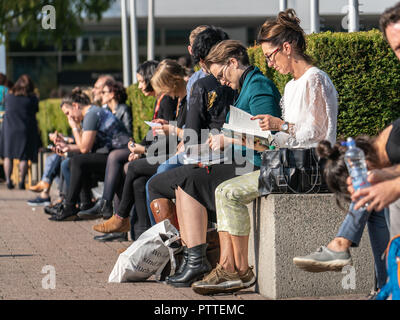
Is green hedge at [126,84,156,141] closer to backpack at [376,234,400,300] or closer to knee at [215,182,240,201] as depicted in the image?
knee at [215,182,240,201]

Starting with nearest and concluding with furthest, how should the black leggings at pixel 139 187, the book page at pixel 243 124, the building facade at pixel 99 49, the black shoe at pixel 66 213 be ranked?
the book page at pixel 243 124, the black leggings at pixel 139 187, the black shoe at pixel 66 213, the building facade at pixel 99 49

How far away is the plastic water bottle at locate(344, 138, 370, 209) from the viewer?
4.00m

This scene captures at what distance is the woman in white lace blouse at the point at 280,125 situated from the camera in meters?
5.44

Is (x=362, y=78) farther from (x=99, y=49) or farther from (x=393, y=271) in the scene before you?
(x=99, y=49)

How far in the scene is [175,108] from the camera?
803 centimetres

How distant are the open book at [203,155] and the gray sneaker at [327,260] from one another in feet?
4.94

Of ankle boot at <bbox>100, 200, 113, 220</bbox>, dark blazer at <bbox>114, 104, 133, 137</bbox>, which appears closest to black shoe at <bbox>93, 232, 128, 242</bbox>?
ankle boot at <bbox>100, 200, 113, 220</bbox>

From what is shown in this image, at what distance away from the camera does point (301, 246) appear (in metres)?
5.54

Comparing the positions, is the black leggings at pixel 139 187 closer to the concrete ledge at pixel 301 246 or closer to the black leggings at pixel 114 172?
the black leggings at pixel 114 172

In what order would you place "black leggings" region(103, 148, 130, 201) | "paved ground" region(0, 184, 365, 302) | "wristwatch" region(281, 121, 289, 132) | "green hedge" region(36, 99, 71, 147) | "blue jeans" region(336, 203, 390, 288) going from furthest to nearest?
"green hedge" region(36, 99, 71, 147), "black leggings" region(103, 148, 130, 201), "paved ground" region(0, 184, 365, 302), "wristwatch" region(281, 121, 289, 132), "blue jeans" region(336, 203, 390, 288)

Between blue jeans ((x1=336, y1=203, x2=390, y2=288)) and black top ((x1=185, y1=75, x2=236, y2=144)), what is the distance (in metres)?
1.97

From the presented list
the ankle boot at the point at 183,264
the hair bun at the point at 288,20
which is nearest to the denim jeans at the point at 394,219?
the hair bun at the point at 288,20

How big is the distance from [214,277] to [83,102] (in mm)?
5092
